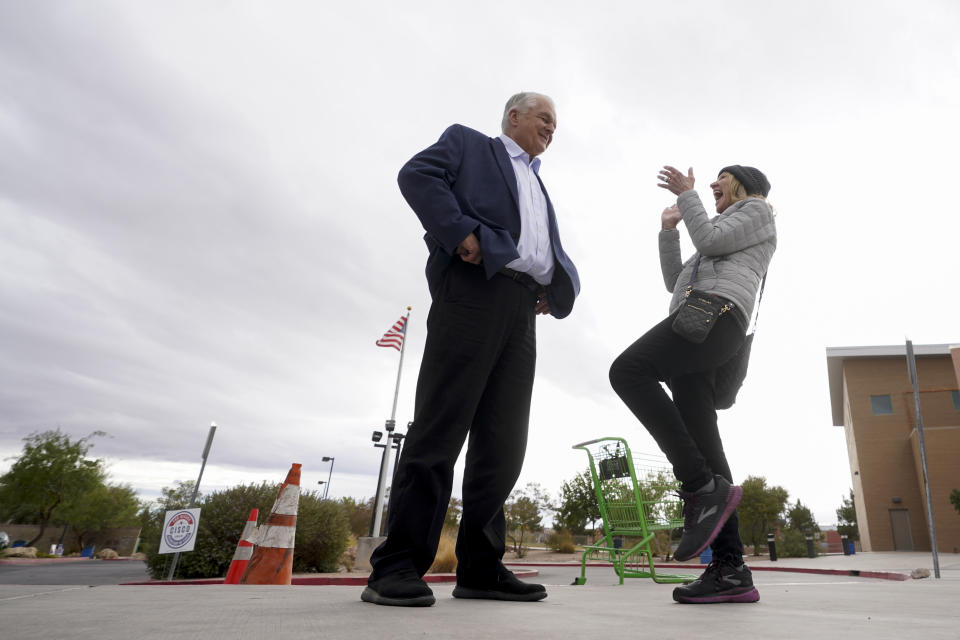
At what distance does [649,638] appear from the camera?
3.25ft

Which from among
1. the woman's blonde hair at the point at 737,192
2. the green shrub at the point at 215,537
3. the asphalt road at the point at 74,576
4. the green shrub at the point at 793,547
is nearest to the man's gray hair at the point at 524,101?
the woman's blonde hair at the point at 737,192

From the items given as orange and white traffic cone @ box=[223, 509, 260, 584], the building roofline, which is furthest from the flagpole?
the building roofline

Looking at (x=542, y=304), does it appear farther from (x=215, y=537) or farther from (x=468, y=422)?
(x=215, y=537)

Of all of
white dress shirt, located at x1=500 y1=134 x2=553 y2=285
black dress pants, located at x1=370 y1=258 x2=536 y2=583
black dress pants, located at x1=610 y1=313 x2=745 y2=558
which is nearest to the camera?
black dress pants, located at x1=370 y1=258 x2=536 y2=583

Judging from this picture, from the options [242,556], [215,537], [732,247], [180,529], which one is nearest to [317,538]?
[215,537]

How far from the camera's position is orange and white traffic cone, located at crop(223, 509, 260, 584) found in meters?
6.10

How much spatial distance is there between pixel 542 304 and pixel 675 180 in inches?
39.3

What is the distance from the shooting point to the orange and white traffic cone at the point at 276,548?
5.09 metres

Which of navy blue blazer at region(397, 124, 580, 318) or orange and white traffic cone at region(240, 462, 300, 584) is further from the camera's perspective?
orange and white traffic cone at region(240, 462, 300, 584)

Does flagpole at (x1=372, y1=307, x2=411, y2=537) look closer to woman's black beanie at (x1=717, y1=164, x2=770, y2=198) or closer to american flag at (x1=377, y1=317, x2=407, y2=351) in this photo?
american flag at (x1=377, y1=317, x2=407, y2=351)

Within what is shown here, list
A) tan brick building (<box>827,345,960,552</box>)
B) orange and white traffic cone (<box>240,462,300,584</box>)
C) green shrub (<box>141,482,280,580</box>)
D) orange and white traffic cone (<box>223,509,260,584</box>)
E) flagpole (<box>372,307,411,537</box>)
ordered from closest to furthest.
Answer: orange and white traffic cone (<box>240,462,300,584</box>), orange and white traffic cone (<box>223,509,260,584</box>), green shrub (<box>141,482,280,580</box>), flagpole (<box>372,307,411,537</box>), tan brick building (<box>827,345,960,552</box>)

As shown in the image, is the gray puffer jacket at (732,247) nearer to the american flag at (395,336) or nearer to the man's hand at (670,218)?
the man's hand at (670,218)

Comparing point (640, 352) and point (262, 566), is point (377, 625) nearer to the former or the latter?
point (640, 352)

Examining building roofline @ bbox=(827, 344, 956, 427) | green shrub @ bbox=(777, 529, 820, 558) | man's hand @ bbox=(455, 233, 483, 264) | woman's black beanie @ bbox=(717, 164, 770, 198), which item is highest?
building roofline @ bbox=(827, 344, 956, 427)
